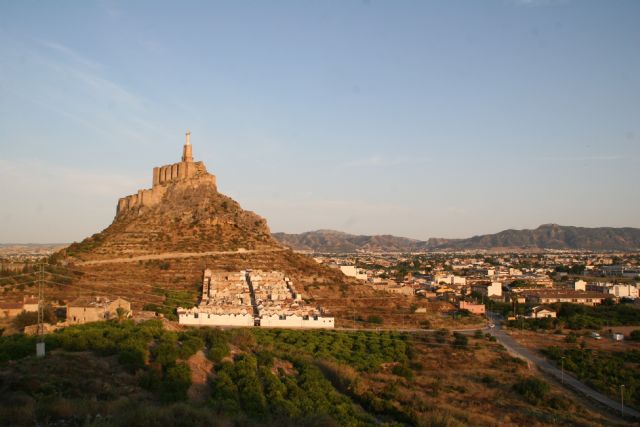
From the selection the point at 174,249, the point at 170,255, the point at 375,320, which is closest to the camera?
the point at 375,320

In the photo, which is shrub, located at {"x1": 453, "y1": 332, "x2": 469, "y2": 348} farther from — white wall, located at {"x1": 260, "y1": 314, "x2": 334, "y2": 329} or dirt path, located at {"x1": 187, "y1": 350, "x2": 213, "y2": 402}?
dirt path, located at {"x1": 187, "y1": 350, "x2": 213, "y2": 402}

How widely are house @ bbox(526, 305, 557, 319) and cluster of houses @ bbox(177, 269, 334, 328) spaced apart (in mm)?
19470

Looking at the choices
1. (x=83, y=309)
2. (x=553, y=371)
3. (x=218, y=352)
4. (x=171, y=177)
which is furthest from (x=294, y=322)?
(x=171, y=177)

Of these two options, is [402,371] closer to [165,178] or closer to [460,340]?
[460,340]

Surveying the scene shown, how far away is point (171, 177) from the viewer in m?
60.2

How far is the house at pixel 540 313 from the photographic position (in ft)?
161

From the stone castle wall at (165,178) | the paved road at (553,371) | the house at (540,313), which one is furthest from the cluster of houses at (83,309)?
the house at (540,313)

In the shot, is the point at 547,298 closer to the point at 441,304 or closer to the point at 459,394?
the point at 441,304

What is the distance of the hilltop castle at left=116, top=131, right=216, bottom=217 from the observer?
195 feet

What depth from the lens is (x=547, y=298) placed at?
5747 centimetres

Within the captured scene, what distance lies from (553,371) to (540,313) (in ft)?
60.9

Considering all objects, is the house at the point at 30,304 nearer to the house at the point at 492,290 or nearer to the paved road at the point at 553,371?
the paved road at the point at 553,371

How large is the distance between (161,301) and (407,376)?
1772cm

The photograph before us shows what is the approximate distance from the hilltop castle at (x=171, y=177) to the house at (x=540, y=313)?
32.1 metres
